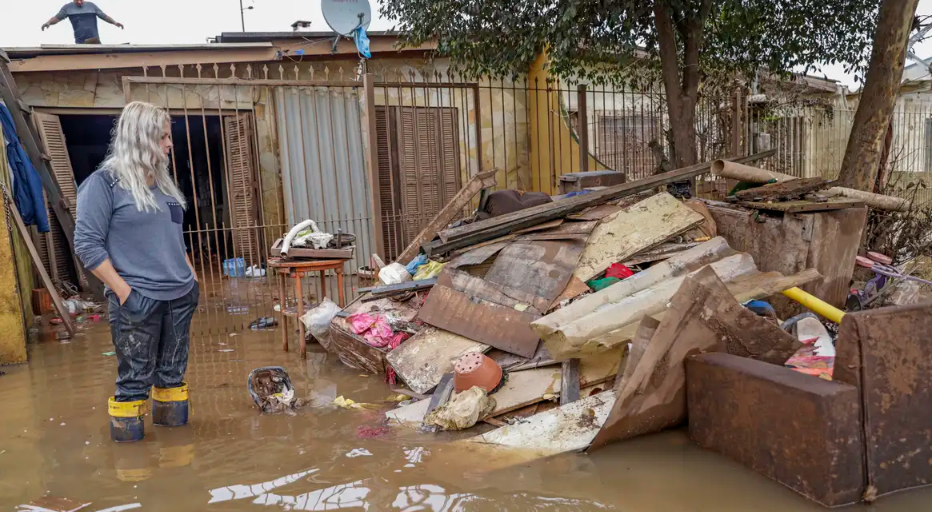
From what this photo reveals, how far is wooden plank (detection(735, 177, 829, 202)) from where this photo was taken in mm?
5301

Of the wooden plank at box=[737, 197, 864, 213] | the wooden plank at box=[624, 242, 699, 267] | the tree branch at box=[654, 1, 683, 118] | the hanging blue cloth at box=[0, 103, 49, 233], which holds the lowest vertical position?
the wooden plank at box=[624, 242, 699, 267]

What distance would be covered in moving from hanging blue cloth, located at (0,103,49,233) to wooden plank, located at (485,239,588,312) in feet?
17.8

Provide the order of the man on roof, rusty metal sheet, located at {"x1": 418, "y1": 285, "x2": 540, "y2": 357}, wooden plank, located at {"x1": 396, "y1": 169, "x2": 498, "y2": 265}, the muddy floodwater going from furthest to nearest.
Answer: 1. the man on roof
2. wooden plank, located at {"x1": 396, "y1": 169, "x2": 498, "y2": 265}
3. rusty metal sheet, located at {"x1": 418, "y1": 285, "x2": 540, "y2": 357}
4. the muddy floodwater

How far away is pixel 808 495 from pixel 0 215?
643 cm

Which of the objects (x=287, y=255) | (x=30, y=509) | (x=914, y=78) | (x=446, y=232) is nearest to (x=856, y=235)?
(x=446, y=232)

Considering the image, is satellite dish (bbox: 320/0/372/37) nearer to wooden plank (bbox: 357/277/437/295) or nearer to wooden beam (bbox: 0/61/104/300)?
wooden beam (bbox: 0/61/104/300)

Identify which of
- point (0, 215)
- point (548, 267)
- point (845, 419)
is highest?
point (0, 215)

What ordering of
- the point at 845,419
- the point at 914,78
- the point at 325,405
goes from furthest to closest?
1. the point at 914,78
2. the point at 325,405
3. the point at 845,419

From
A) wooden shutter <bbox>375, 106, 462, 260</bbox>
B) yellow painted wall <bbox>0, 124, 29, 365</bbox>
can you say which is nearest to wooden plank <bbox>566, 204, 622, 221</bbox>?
wooden shutter <bbox>375, 106, 462, 260</bbox>

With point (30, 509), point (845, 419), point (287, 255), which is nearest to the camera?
point (845, 419)

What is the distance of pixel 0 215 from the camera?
228 inches

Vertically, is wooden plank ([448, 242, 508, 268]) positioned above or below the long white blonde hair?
below

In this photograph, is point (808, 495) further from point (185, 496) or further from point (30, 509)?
point (30, 509)

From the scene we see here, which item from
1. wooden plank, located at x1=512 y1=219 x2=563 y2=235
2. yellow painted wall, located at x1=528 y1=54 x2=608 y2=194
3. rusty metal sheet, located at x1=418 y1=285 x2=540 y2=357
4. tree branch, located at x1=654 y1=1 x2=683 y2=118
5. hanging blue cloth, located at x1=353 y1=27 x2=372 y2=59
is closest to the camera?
rusty metal sheet, located at x1=418 y1=285 x2=540 y2=357
